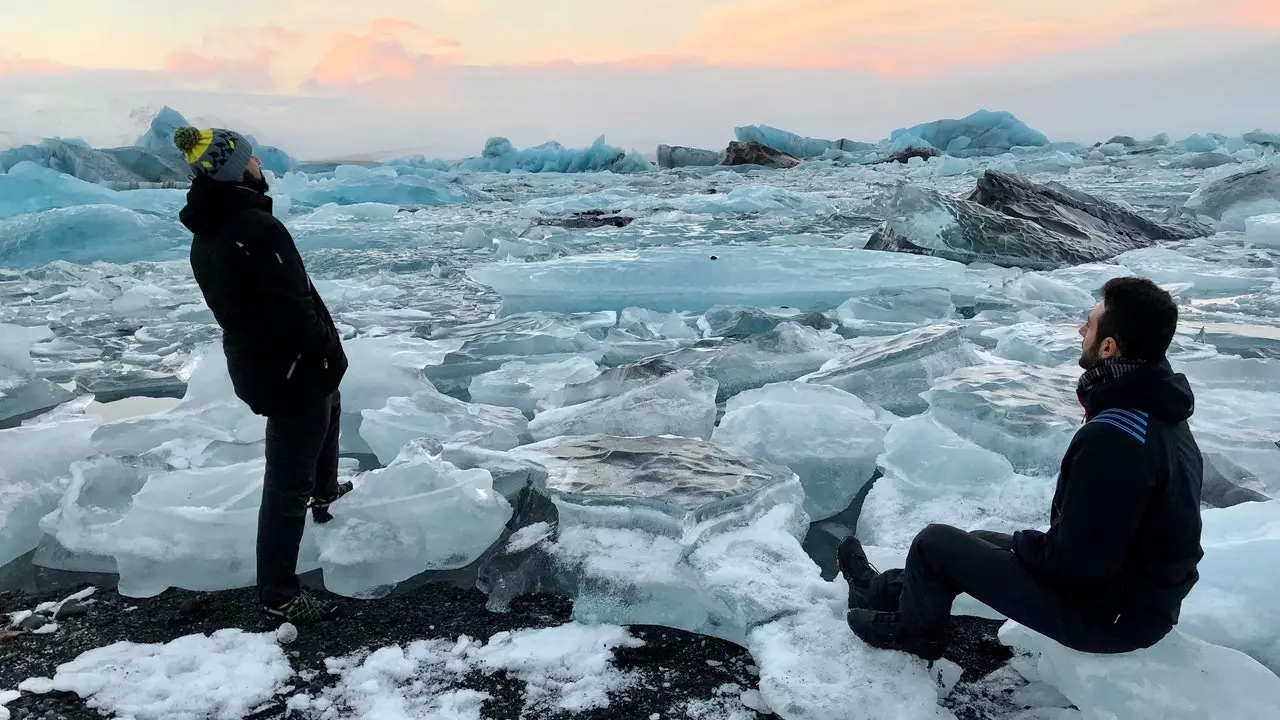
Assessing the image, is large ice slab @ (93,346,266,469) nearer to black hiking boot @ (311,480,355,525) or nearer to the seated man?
black hiking boot @ (311,480,355,525)

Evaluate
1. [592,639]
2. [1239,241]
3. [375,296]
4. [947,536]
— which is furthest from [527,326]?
[1239,241]

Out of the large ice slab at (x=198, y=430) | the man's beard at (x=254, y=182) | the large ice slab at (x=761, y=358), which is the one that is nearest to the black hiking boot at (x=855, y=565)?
the man's beard at (x=254, y=182)

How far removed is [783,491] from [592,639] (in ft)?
2.90

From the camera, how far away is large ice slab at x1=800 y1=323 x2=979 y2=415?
13.0 feet

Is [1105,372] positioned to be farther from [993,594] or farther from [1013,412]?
[1013,412]

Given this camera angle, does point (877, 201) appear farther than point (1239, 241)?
Yes

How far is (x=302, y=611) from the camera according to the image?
7.50 feet

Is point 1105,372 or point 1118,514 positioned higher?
point 1105,372

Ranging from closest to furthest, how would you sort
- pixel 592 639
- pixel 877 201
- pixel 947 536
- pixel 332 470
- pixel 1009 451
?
pixel 947 536 → pixel 592 639 → pixel 332 470 → pixel 1009 451 → pixel 877 201

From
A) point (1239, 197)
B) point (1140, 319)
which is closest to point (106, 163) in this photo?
point (1239, 197)

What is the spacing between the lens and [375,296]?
25.3 feet

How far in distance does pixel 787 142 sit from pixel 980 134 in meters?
9.06

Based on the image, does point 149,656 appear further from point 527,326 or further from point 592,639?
point 527,326

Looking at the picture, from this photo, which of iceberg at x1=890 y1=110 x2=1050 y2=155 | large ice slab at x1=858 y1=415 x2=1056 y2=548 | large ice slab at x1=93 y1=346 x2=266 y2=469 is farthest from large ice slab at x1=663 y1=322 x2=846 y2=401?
iceberg at x1=890 y1=110 x2=1050 y2=155
